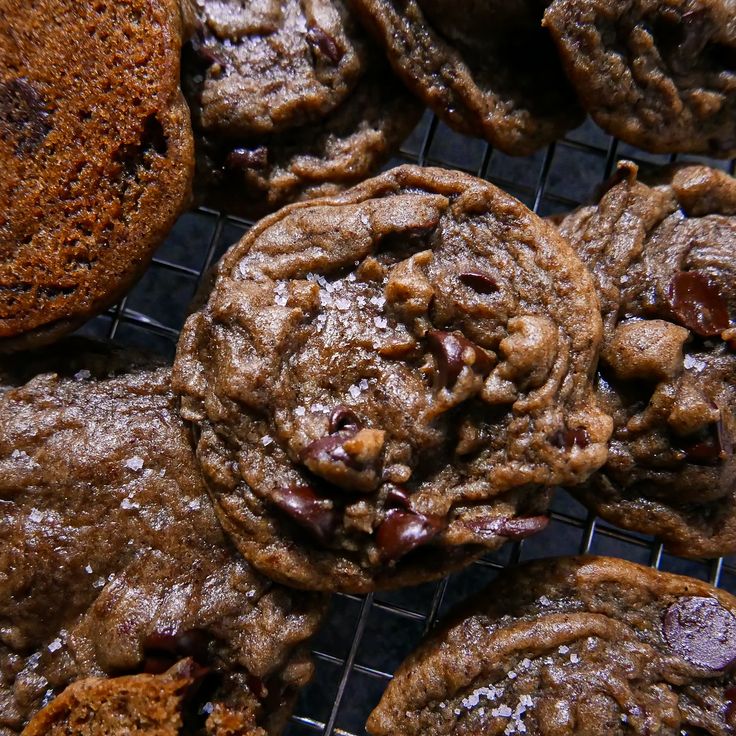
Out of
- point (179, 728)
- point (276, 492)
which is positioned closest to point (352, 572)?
point (276, 492)

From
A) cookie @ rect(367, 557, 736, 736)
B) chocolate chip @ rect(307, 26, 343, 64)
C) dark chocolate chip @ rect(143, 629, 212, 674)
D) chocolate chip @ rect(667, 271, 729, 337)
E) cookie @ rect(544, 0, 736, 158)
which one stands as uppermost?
cookie @ rect(544, 0, 736, 158)

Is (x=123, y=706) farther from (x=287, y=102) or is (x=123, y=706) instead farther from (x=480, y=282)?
(x=287, y=102)

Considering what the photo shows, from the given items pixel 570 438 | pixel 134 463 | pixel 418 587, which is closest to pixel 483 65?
pixel 570 438

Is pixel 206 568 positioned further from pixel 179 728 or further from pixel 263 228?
pixel 263 228

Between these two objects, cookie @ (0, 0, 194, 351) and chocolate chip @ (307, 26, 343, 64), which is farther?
chocolate chip @ (307, 26, 343, 64)

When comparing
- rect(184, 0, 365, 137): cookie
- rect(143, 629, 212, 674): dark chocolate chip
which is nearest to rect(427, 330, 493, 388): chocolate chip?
rect(184, 0, 365, 137): cookie

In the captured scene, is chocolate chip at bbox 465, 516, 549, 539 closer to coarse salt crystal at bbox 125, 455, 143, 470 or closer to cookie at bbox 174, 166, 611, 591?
cookie at bbox 174, 166, 611, 591

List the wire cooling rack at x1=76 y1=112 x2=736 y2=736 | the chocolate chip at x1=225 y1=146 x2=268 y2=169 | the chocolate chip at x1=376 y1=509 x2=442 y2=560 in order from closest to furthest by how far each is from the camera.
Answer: the chocolate chip at x1=376 y1=509 x2=442 y2=560 < the chocolate chip at x1=225 y1=146 x2=268 y2=169 < the wire cooling rack at x1=76 y1=112 x2=736 y2=736
